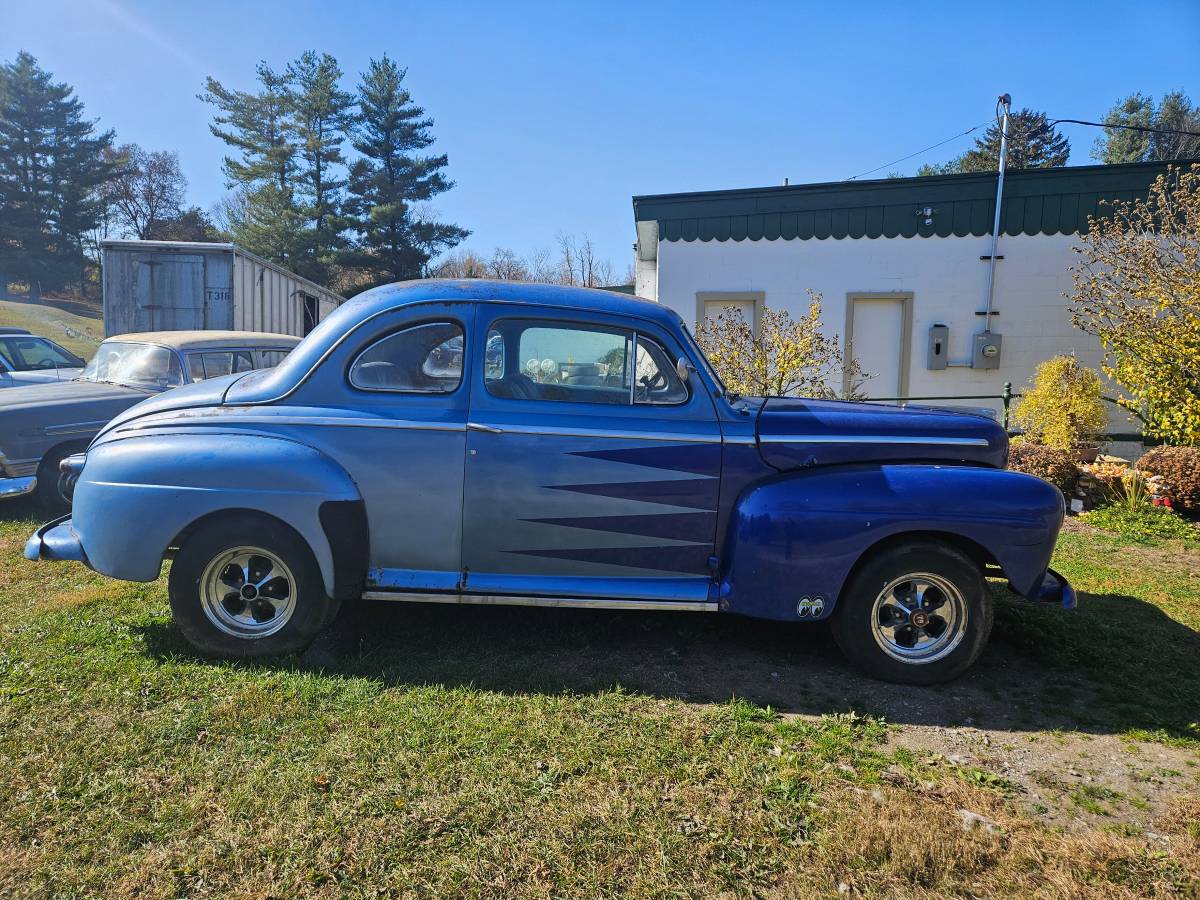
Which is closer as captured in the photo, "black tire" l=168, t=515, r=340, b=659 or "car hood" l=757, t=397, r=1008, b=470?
"black tire" l=168, t=515, r=340, b=659

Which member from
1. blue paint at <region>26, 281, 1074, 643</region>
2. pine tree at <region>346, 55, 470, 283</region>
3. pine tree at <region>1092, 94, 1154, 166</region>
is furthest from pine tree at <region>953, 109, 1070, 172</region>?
blue paint at <region>26, 281, 1074, 643</region>

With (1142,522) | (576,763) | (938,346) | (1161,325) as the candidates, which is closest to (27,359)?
(576,763)

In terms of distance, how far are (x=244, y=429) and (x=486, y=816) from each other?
2355 mm

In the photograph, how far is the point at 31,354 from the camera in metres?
11.5

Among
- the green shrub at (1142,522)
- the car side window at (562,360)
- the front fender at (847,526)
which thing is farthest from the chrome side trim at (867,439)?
the green shrub at (1142,522)

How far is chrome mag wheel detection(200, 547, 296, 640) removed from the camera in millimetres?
3982

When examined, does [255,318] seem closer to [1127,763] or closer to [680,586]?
[680,586]

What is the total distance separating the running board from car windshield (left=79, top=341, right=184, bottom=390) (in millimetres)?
4706

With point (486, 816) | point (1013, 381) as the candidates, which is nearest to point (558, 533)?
point (486, 816)

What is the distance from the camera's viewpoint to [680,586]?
402 centimetres

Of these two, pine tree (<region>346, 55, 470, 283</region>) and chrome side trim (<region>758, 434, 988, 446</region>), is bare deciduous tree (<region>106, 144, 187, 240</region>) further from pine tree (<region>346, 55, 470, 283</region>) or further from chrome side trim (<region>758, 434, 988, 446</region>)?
chrome side trim (<region>758, 434, 988, 446</region>)

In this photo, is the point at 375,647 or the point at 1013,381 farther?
the point at 1013,381

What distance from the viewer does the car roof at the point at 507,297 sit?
4117mm

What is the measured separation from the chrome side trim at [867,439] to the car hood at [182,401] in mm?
2982
